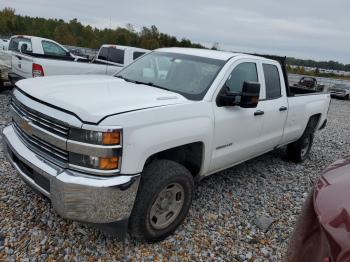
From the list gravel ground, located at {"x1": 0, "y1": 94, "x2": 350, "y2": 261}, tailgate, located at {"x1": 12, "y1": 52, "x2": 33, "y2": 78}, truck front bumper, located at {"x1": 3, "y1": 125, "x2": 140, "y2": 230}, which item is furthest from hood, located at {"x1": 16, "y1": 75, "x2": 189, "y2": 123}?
tailgate, located at {"x1": 12, "y1": 52, "x2": 33, "y2": 78}

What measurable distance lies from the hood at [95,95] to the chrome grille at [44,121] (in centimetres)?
13

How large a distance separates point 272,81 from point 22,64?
561cm

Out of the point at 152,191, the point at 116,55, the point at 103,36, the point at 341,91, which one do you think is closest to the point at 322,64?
the point at 341,91

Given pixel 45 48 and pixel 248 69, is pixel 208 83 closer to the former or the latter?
pixel 248 69

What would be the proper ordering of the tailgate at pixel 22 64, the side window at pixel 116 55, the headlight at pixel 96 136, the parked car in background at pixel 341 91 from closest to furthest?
the headlight at pixel 96 136, the tailgate at pixel 22 64, the side window at pixel 116 55, the parked car in background at pixel 341 91

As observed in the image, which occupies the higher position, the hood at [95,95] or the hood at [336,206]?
the hood at [95,95]

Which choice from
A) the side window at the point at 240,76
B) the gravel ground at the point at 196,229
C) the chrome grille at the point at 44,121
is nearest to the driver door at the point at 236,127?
the side window at the point at 240,76

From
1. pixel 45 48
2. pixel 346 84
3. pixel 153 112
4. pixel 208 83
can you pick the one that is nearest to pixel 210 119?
pixel 208 83

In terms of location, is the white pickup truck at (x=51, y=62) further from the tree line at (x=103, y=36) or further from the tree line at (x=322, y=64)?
the tree line at (x=322, y=64)

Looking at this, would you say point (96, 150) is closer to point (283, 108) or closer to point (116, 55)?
point (283, 108)

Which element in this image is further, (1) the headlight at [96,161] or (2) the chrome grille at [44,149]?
(2) the chrome grille at [44,149]

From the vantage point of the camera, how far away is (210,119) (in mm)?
3271

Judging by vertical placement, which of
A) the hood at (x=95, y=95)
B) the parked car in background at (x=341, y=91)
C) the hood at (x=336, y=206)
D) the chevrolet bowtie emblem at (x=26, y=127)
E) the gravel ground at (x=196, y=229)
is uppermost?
the hood at (x=95, y=95)

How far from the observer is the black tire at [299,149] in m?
5.87
